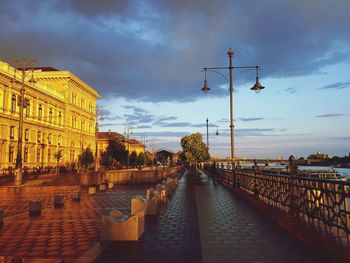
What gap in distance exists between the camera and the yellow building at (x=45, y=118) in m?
48.8

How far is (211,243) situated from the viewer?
6.93m

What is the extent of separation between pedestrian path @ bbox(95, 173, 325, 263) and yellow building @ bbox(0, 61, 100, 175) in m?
40.8

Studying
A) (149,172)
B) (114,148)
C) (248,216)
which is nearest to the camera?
(248,216)

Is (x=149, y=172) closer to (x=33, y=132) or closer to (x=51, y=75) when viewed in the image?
(x=33, y=132)

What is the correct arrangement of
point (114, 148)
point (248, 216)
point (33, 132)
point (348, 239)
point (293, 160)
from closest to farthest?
1. point (348, 239)
2. point (293, 160)
3. point (248, 216)
4. point (33, 132)
5. point (114, 148)

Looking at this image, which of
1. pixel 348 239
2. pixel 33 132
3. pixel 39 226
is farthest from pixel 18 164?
pixel 33 132

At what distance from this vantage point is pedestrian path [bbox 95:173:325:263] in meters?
5.81

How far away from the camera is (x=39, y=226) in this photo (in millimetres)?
9281

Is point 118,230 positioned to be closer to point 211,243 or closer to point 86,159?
point 211,243

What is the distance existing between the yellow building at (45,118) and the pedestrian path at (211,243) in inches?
1606

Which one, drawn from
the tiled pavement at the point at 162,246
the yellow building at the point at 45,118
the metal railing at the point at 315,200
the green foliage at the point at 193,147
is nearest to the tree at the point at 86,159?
the yellow building at the point at 45,118

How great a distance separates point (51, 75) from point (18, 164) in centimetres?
4722

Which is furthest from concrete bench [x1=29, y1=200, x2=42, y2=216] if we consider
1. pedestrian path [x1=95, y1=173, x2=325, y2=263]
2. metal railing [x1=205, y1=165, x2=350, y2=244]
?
metal railing [x1=205, y1=165, x2=350, y2=244]

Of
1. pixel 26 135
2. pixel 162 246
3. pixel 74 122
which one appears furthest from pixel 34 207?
pixel 74 122
